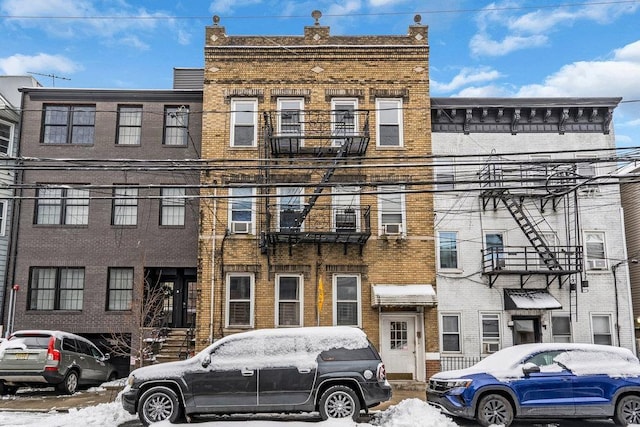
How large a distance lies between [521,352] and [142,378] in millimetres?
7654

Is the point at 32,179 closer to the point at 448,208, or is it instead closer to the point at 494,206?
the point at 448,208

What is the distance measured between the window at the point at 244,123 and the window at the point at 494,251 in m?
8.54

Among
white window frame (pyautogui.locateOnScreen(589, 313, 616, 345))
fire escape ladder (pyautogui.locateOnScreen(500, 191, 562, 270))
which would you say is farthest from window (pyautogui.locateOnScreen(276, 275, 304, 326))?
white window frame (pyautogui.locateOnScreen(589, 313, 616, 345))

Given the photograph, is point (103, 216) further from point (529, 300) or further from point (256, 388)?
point (529, 300)

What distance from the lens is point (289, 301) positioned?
62.1ft

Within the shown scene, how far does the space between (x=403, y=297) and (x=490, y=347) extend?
369 cm

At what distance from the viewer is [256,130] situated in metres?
19.9

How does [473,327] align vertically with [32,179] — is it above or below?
below

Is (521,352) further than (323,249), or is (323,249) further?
(323,249)

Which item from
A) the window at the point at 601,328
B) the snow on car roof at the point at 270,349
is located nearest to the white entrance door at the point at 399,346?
the window at the point at 601,328

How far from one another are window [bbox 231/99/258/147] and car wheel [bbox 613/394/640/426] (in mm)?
13111

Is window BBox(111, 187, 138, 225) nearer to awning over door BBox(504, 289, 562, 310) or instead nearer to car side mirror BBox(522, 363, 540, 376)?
awning over door BBox(504, 289, 562, 310)

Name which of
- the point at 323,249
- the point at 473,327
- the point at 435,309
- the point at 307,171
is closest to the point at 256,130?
the point at 307,171

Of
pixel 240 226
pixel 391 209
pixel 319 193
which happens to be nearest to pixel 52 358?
pixel 240 226
